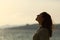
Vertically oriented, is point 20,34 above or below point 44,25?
below

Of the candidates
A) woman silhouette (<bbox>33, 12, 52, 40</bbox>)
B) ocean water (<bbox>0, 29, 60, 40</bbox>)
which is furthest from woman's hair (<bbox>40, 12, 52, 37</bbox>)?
ocean water (<bbox>0, 29, 60, 40</bbox>)

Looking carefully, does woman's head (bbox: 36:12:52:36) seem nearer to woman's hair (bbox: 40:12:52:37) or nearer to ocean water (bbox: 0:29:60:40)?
woman's hair (bbox: 40:12:52:37)

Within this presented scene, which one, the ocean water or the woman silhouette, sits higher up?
the woman silhouette

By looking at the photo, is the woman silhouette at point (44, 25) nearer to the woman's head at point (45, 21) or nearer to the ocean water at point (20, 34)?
the woman's head at point (45, 21)

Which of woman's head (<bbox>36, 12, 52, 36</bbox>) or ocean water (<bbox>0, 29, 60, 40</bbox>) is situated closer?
woman's head (<bbox>36, 12, 52, 36</bbox>)

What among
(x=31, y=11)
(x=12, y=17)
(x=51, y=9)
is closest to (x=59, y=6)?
(x=51, y=9)

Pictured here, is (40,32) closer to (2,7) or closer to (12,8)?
(2,7)

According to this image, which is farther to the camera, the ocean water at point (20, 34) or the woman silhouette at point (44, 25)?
the ocean water at point (20, 34)

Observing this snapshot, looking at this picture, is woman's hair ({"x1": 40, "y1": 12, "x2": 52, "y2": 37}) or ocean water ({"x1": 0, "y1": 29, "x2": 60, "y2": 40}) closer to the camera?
woman's hair ({"x1": 40, "y1": 12, "x2": 52, "y2": 37})

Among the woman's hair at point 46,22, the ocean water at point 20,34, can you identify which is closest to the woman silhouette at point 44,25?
the woman's hair at point 46,22

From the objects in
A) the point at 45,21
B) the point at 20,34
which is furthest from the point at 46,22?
the point at 20,34

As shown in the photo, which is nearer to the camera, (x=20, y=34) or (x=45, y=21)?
(x=45, y=21)

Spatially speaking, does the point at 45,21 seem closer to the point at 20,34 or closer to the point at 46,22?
the point at 46,22

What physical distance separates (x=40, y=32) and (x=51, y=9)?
3.75m
